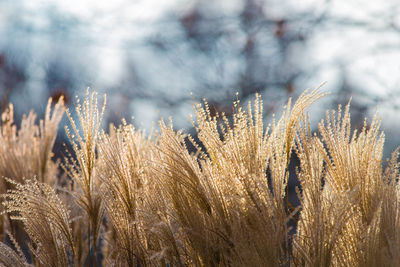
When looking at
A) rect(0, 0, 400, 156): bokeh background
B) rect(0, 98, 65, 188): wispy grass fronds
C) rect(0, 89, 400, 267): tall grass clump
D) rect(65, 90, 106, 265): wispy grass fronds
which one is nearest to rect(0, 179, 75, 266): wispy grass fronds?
rect(0, 89, 400, 267): tall grass clump

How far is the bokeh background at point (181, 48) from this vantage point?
5.29 m

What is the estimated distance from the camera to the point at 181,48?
6344 mm

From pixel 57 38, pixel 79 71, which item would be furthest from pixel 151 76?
pixel 57 38

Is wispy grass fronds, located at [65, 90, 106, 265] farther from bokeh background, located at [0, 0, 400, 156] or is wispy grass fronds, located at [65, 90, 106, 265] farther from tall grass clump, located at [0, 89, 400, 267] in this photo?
bokeh background, located at [0, 0, 400, 156]

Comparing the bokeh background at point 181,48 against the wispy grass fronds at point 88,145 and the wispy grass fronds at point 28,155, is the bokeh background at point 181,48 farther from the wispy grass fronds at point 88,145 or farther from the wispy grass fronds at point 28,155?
the wispy grass fronds at point 88,145

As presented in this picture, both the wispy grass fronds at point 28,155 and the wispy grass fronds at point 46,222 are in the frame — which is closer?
the wispy grass fronds at point 46,222

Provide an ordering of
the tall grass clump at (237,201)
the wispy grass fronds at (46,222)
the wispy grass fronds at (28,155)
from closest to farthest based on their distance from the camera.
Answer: the tall grass clump at (237,201) < the wispy grass fronds at (46,222) < the wispy grass fronds at (28,155)

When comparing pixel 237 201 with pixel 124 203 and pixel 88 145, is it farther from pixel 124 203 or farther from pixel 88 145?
pixel 88 145

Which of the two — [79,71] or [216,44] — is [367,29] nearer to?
Answer: [216,44]

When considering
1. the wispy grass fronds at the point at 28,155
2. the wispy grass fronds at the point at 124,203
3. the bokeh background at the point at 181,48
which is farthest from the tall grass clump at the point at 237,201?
the bokeh background at the point at 181,48

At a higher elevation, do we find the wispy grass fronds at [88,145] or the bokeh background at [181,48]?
the bokeh background at [181,48]

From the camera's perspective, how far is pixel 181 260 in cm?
124

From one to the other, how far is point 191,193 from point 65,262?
1.84ft

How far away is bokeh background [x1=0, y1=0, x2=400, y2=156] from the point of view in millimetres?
5293
